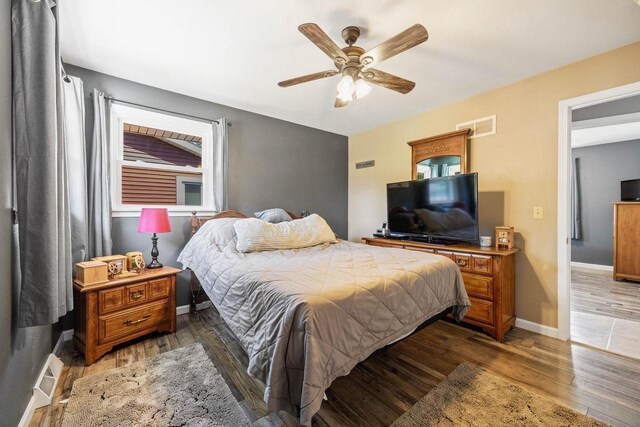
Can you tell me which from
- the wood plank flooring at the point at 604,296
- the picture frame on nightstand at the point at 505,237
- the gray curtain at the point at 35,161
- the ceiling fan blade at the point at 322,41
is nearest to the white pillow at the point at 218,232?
the gray curtain at the point at 35,161

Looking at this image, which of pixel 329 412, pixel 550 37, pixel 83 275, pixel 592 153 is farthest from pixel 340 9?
pixel 592 153

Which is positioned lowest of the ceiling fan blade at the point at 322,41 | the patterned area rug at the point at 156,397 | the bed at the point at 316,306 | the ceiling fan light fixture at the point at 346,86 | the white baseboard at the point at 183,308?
the patterned area rug at the point at 156,397

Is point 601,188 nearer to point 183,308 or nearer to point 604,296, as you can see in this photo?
point 604,296

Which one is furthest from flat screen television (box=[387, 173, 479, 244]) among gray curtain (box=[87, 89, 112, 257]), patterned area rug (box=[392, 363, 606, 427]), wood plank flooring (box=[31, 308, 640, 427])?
gray curtain (box=[87, 89, 112, 257])

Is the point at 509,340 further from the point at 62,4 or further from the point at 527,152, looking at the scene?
the point at 62,4

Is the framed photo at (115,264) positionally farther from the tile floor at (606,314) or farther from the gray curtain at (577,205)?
the gray curtain at (577,205)

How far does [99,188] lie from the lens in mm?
2496

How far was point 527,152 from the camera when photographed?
2748mm

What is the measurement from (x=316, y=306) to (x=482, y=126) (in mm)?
3109

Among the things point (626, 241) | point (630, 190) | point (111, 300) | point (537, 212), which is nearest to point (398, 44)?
point (537, 212)

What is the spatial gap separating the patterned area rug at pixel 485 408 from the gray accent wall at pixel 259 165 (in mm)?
2792

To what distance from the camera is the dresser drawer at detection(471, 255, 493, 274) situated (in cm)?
254

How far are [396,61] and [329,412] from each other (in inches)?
112

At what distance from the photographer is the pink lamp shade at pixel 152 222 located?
250 centimetres
